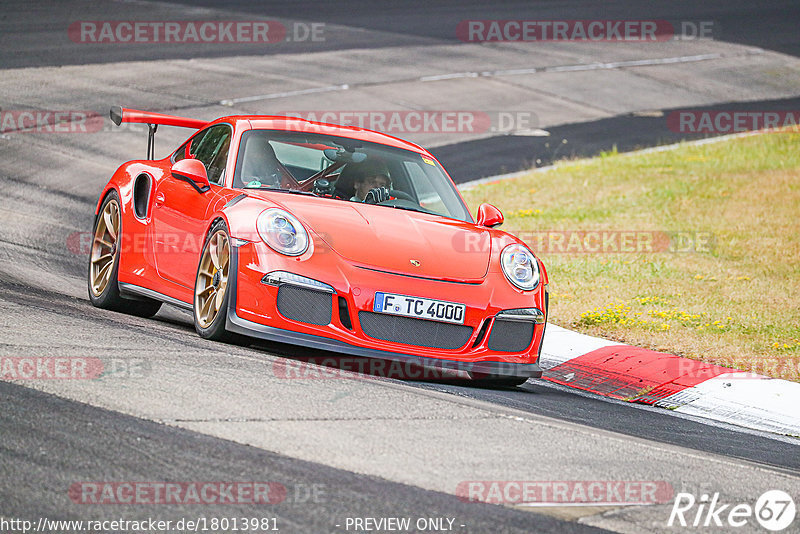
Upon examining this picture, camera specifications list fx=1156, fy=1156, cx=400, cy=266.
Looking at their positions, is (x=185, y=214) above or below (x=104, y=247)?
above

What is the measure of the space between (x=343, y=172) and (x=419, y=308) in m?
1.63

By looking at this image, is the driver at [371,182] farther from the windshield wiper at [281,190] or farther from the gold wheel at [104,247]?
the gold wheel at [104,247]

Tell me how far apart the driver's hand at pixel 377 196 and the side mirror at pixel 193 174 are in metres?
1.06

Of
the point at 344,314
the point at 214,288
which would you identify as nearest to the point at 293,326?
the point at 344,314

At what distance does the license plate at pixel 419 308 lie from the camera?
20.9ft

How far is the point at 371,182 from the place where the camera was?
7766mm

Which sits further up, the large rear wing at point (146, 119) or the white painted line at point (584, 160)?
the large rear wing at point (146, 119)

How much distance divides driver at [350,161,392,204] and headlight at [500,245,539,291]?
1.02 m

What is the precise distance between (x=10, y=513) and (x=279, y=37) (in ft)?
71.7

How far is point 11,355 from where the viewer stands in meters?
5.56

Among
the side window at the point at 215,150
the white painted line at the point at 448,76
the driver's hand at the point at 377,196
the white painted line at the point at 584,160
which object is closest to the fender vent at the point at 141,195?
the side window at the point at 215,150

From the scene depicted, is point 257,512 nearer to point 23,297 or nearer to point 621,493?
point 621,493

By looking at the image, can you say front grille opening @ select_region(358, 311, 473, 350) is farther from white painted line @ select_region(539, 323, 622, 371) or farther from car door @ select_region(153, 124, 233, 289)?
white painted line @ select_region(539, 323, 622, 371)

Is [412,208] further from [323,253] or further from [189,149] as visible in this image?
[189,149]
